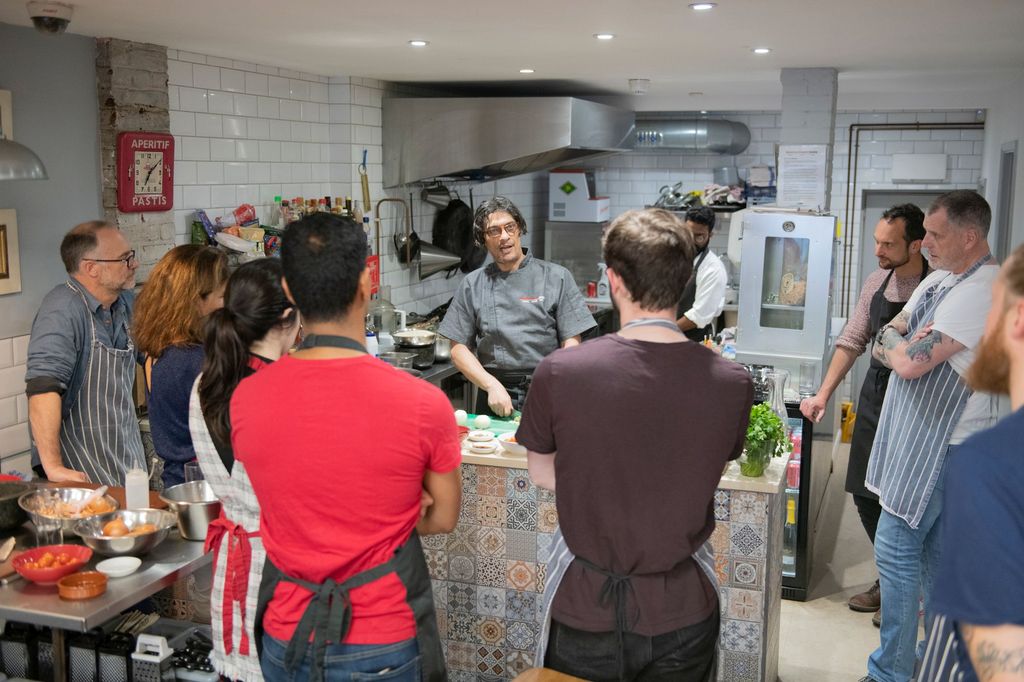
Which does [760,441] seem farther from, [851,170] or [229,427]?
[851,170]

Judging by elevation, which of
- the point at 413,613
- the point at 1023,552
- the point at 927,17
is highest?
the point at 927,17

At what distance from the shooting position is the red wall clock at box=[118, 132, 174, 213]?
4340 mm

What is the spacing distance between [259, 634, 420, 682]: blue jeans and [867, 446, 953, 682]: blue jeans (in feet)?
6.47

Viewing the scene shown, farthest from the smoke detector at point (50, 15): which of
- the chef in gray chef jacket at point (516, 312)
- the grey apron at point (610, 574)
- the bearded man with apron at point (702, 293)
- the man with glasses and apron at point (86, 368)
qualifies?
the bearded man with apron at point (702, 293)

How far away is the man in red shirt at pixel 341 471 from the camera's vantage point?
189 centimetres

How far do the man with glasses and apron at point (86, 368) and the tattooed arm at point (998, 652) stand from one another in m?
2.80

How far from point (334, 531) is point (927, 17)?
9.77ft

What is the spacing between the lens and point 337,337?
6.36 feet

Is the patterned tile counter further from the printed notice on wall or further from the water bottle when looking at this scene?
the printed notice on wall

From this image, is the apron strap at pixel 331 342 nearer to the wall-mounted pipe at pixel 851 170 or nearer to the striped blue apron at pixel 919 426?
the striped blue apron at pixel 919 426

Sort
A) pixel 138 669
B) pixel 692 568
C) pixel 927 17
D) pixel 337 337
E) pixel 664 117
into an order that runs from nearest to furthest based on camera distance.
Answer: pixel 337 337, pixel 692 568, pixel 138 669, pixel 927 17, pixel 664 117

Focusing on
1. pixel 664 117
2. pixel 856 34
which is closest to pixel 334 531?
pixel 856 34

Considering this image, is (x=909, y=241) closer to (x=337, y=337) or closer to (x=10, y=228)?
(x=337, y=337)

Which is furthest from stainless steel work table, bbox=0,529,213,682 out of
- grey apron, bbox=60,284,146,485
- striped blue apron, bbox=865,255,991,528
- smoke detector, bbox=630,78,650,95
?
smoke detector, bbox=630,78,650,95
